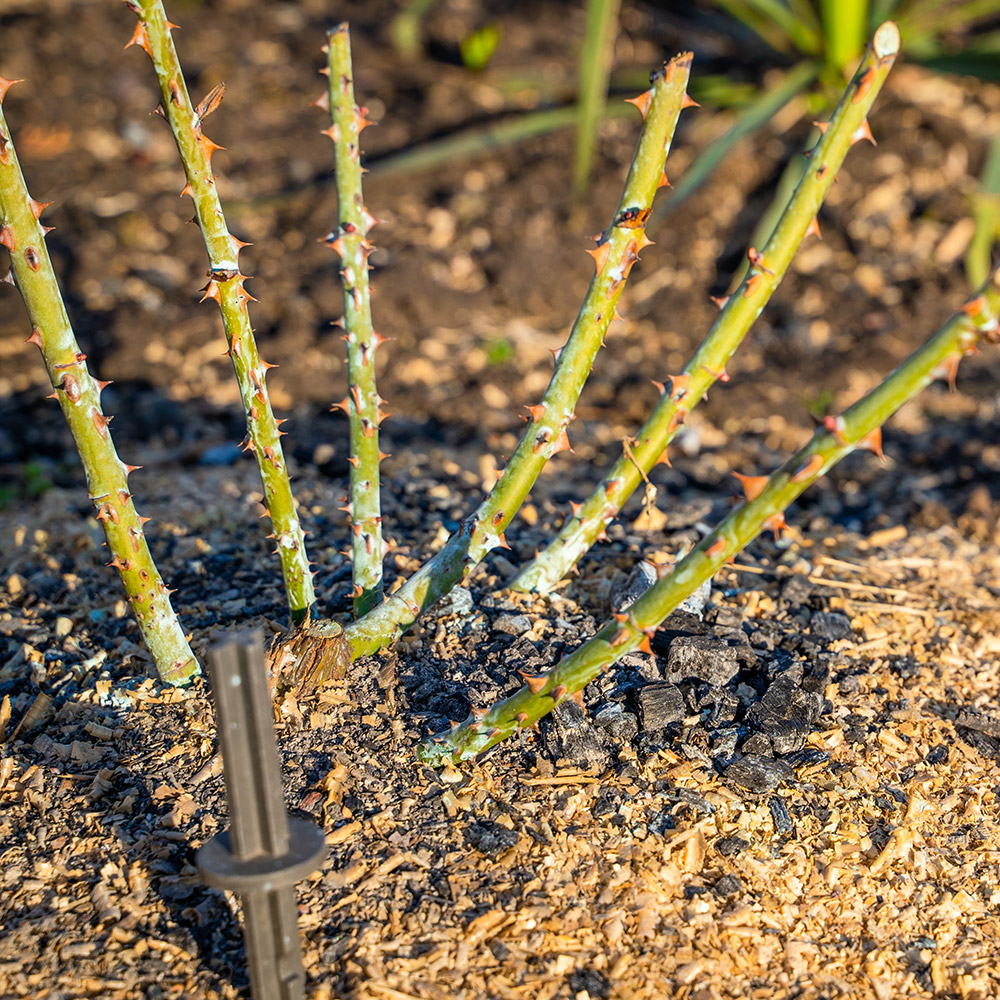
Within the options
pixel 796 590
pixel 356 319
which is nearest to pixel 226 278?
pixel 356 319

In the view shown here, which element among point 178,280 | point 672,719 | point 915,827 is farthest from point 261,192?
point 915,827

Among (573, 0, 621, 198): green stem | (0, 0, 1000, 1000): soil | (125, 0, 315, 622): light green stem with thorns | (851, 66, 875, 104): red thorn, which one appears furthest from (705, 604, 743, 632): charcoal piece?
(573, 0, 621, 198): green stem

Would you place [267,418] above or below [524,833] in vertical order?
above

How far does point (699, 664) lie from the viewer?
1.85m

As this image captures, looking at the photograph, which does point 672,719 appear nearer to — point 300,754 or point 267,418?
point 300,754

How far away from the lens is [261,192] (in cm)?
455

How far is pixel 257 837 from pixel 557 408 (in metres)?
0.91

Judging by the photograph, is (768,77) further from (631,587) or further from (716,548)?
(716,548)

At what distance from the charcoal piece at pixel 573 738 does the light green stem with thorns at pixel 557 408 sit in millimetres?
336

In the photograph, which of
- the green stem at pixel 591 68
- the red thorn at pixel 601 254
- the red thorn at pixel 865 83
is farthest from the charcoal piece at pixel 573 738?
the green stem at pixel 591 68

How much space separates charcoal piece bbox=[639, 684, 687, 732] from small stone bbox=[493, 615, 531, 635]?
30 cm

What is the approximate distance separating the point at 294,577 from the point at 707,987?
99 cm

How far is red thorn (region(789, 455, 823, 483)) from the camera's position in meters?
1.31

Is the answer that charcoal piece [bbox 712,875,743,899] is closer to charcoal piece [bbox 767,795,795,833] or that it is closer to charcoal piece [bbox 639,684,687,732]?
charcoal piece [bbox 767,795,795,833]
